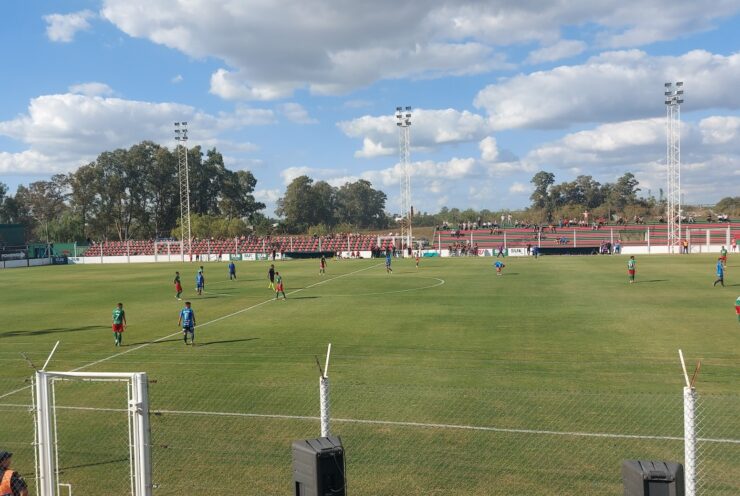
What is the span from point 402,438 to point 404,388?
10.4 feet

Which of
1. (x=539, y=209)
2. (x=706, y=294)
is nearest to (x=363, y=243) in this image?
(x=706, y=294)

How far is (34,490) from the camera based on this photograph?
845 centimetres

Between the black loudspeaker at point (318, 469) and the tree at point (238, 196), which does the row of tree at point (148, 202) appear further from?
the black loudspeaker at point (318, 469)

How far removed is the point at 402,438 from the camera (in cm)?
998

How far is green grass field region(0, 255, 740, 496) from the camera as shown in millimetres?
8812

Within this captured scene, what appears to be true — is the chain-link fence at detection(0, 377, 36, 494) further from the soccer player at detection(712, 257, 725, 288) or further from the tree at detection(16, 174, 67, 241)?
the tree at detection(16, 174, 67, 241)

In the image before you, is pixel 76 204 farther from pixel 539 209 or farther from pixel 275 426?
pixel 275 426

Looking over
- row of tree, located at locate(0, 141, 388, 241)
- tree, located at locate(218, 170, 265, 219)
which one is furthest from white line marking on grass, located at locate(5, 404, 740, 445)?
tree, located at locate(218, 170, 265, 219)

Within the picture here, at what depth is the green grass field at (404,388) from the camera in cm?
881

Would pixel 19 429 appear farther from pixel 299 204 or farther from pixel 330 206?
pixel 330 206

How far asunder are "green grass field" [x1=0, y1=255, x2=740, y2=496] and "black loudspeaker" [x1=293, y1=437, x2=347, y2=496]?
295 cm

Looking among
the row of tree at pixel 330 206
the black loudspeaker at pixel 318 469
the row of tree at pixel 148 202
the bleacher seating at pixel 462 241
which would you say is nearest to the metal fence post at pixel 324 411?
the black loudspeaker at pixel 318 469

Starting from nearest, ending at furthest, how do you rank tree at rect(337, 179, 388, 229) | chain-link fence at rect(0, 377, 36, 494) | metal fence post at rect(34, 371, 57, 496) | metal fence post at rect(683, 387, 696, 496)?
metal fence post at rect(683, 387, 696, 496), metal fence post at rect(34, 371, 57, 496), chain-link fence at rect(0, 377, 36, 494), tree at rect(337, 179, 388, 229)

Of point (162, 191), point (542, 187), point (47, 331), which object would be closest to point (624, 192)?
point (542, 187)
